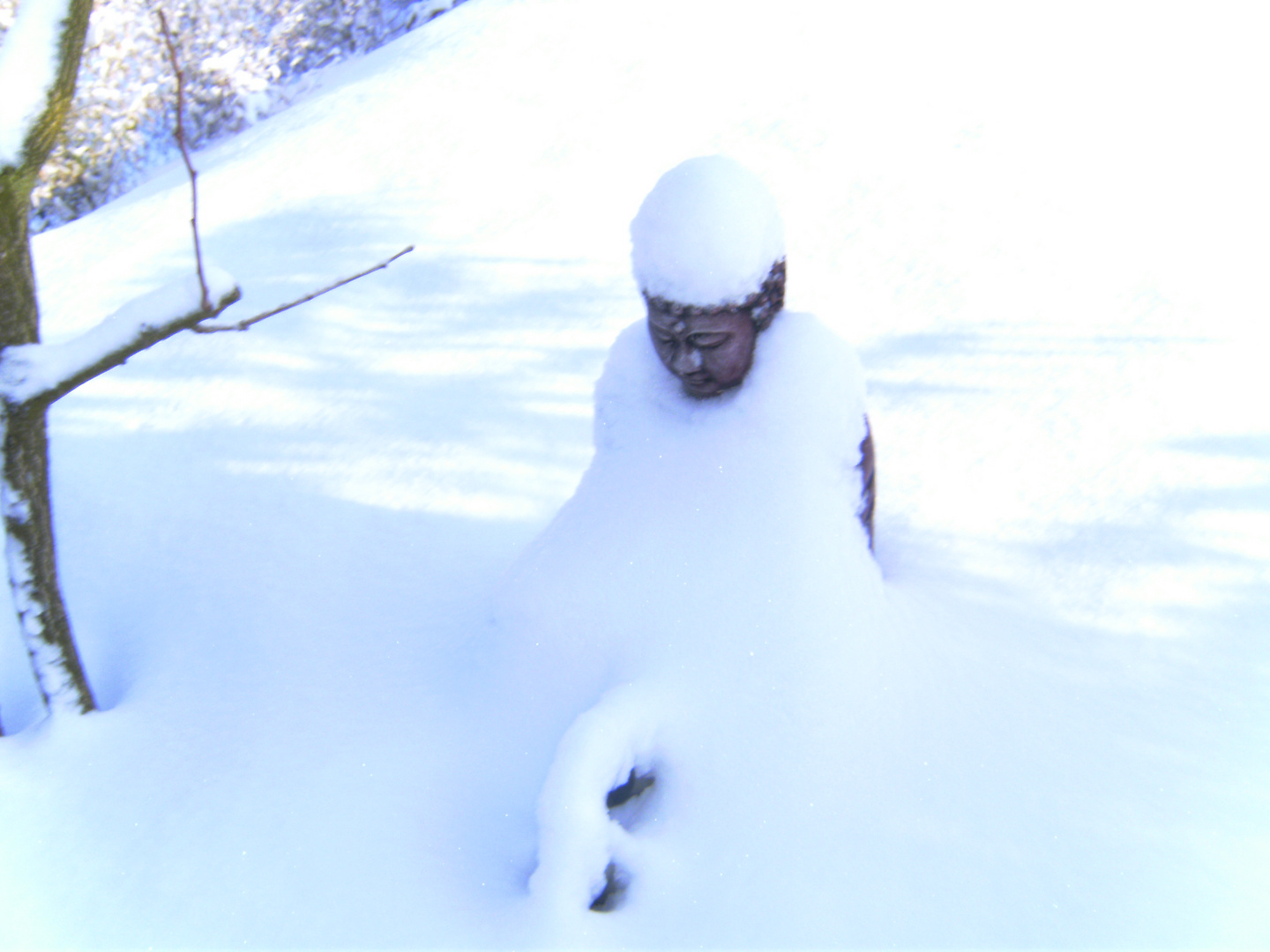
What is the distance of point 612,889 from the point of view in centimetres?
132

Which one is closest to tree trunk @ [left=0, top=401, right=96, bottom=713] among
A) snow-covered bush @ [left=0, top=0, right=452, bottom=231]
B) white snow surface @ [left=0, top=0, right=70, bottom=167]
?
white snow surface @ [left=0, top=0, right=70, bottom=167]

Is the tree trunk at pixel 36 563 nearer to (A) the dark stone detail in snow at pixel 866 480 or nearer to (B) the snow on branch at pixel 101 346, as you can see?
(B) the snow on branch at pixel 101 346

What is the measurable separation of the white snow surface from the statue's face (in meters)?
1.00

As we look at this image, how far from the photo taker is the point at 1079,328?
7.79 ft

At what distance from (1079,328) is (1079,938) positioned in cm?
168

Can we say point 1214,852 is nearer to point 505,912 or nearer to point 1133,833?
point 1133,833

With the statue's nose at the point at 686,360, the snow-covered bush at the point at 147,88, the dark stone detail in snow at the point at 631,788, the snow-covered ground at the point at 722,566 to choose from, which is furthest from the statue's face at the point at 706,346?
the snow-covered bush at the point at 147,88

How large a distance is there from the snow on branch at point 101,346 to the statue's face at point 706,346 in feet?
2.43

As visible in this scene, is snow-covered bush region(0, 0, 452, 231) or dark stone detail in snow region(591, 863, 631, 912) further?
snow-covered bush region(0, 0, 452, 231)

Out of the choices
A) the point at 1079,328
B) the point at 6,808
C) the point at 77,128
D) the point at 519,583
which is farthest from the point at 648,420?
the point at 77,128

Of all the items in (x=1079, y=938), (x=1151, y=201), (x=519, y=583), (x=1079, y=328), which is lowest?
(x=1079, y=938)

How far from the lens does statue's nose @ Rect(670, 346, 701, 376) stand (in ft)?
4.93

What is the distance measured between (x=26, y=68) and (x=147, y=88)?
22.1ft

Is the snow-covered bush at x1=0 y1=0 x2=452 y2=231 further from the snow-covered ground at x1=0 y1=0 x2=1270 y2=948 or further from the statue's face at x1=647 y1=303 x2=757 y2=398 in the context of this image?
the statue's face at x1=647 y1=303 x2=757 y2=398
